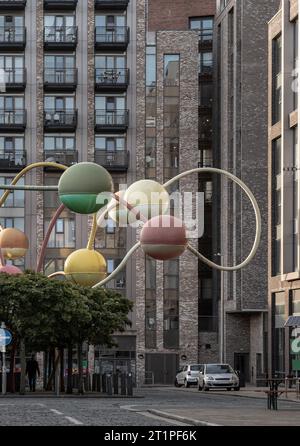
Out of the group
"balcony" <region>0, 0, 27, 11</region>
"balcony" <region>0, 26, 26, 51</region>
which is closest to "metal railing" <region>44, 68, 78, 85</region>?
"balcony" <region>0, 26, 26, 51</region>

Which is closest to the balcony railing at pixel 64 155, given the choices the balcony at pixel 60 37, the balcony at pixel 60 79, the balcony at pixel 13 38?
the balcony at pixel 60 79

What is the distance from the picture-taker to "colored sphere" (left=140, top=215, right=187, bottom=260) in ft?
58.3

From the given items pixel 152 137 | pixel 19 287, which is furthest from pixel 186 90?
pixel 19 287

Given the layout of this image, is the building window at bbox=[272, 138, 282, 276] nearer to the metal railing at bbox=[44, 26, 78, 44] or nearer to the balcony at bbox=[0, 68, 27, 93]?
the metal railing at bbox=[44, 26, 78, 44]

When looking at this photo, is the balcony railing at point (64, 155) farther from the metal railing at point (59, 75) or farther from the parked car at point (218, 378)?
the parked car at point (218, 378)

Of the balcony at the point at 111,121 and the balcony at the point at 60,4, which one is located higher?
the balcony at the point at 60,4

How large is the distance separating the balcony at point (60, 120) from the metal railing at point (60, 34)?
522 centimetres

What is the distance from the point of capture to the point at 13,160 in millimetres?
98688

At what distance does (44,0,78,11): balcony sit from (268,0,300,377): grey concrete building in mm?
25412

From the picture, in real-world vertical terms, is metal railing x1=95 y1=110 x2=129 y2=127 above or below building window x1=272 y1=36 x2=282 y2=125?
above

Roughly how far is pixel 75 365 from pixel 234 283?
42.0 ft

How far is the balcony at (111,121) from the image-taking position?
99375 millimetres

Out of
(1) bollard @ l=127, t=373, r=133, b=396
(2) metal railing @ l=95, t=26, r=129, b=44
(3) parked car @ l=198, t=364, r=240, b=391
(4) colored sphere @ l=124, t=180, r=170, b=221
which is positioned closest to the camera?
(4) colored sphere @ l=124, t=180, r=170, b=221

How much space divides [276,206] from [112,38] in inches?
1114
